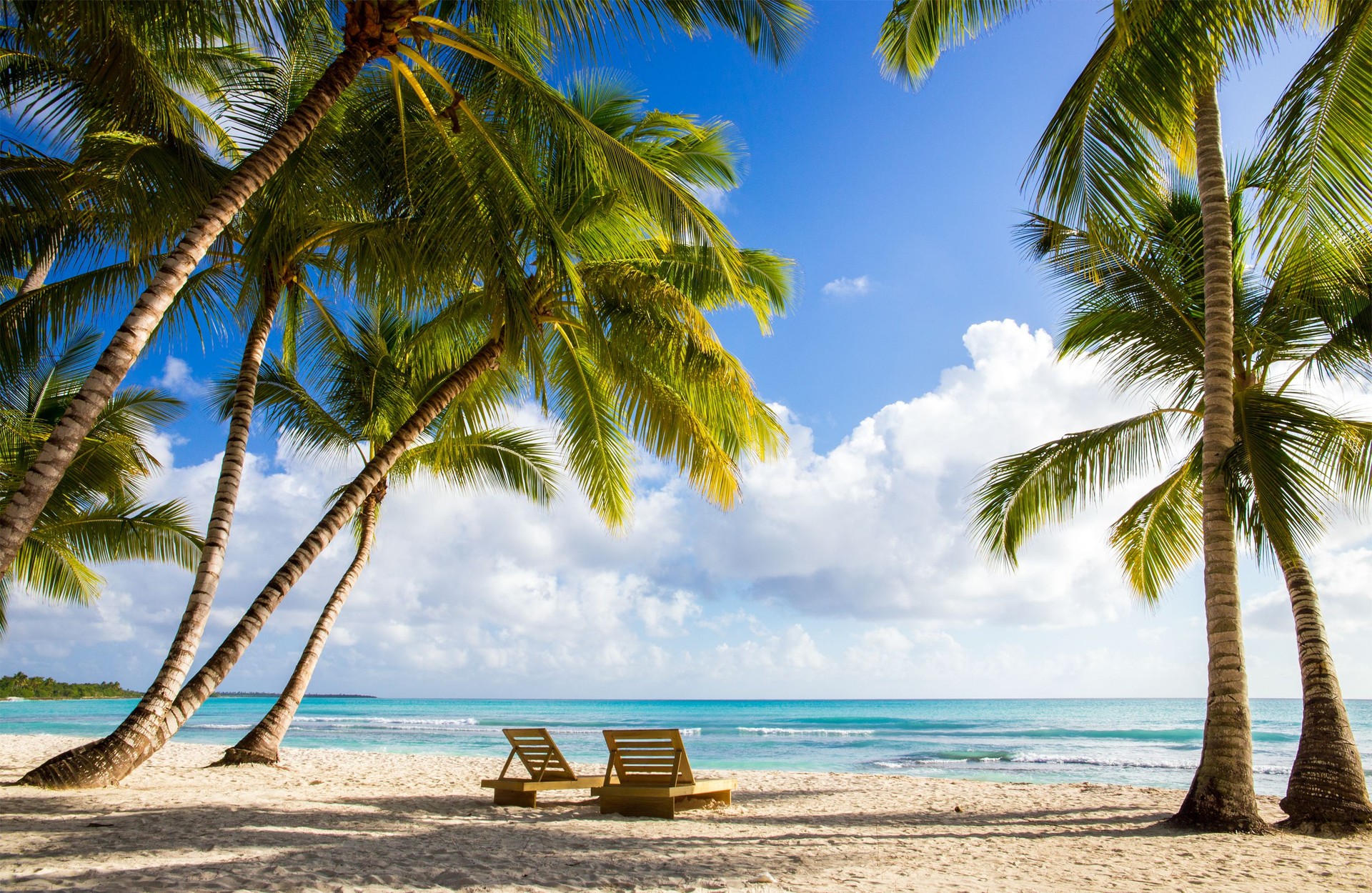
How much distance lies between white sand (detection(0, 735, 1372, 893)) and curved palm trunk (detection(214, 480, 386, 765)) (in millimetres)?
1816

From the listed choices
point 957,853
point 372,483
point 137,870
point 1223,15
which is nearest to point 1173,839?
point 957,853

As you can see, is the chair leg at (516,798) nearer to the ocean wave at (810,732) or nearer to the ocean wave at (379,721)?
the ocean wave at (810,732)

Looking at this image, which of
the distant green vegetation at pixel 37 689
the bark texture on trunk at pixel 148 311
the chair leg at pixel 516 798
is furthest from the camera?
the distant green vegetation at pixel 37 689

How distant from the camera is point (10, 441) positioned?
31.9ft

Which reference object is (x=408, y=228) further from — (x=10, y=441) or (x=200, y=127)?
(x=10, y=441)

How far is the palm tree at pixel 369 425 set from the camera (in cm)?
1082

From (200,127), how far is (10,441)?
14.1 feet

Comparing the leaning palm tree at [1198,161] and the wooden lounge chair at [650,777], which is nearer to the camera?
the leaning palm tree at [1198,161]

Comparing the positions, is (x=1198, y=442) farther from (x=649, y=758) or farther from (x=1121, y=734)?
(x=1121, y=734)

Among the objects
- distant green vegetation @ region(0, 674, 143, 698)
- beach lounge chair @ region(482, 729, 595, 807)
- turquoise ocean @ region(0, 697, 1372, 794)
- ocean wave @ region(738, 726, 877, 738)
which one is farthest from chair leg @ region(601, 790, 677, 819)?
distant green vegetation @ region(0, 674, 143, 698)

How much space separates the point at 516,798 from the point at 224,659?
2.89 m

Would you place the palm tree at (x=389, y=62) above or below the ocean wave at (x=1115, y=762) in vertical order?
above

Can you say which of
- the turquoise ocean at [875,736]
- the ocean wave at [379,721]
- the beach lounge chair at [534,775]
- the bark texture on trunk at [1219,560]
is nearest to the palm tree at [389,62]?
the bark texture on trunk at [1219,560]

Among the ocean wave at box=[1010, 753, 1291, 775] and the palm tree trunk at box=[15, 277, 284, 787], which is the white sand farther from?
the ocean wave at box=[1010, 753, 1291, 775]
